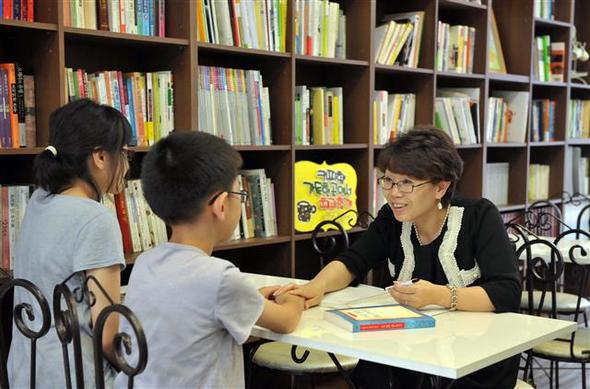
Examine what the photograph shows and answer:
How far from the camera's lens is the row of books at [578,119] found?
204 inches

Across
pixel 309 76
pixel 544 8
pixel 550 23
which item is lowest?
pixel 309 76

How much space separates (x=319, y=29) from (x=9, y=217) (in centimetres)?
161

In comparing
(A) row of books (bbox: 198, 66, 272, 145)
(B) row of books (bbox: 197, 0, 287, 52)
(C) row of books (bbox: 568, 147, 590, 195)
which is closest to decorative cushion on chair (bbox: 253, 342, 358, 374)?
(A) row of books (bbox: 198, 66, 272, 145)

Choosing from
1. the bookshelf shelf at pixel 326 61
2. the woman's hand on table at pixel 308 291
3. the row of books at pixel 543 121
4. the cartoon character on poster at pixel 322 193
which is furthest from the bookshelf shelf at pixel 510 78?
the woman's hand on table at pixel 308 291

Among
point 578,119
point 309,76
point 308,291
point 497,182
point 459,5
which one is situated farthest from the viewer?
point 578,119

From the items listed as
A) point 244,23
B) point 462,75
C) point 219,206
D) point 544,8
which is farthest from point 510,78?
point 219,206

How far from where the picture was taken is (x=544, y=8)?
191 inches

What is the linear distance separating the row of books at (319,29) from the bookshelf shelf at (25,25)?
1.15 meters

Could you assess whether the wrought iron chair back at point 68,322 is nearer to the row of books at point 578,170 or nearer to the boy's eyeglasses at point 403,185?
the boy's eyeglasses at point 403,185

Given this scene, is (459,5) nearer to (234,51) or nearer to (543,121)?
(543,121)

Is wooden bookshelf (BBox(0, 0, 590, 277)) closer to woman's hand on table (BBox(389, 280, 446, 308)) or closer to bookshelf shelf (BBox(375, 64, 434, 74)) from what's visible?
bookshelf shelf (BBox(375, 64, 434, 74))

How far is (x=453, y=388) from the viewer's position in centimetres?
205

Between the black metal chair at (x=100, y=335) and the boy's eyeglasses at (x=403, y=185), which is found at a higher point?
the boy's eyeglasses at (x=403, y=185)

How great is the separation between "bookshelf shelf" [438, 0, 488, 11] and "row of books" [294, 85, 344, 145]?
88 cm
